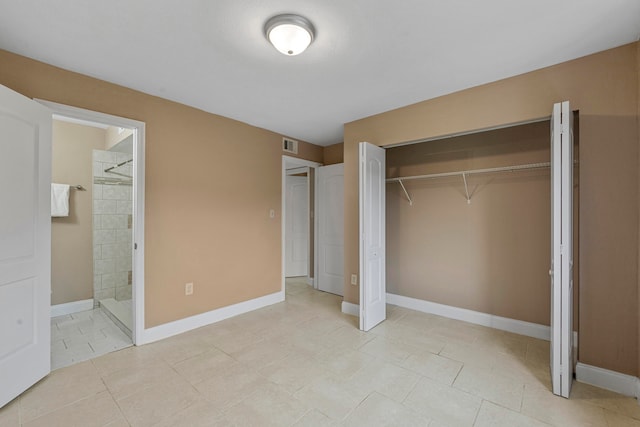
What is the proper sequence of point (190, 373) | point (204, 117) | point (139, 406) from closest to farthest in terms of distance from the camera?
point (139, 406) → point (190, 373) → point (204, 117)

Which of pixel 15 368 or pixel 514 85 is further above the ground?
pixel 514 85

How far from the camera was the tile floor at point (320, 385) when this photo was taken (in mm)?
1778

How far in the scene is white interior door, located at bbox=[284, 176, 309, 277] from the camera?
582cm

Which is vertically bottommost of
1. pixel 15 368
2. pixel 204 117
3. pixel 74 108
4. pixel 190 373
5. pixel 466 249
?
pixel 190 373

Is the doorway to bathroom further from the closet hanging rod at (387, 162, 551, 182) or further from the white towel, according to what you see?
the closet hanging rod at (387, 162, 551, 182)

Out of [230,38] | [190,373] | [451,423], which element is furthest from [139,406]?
[230,38]

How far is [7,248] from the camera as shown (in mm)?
1900

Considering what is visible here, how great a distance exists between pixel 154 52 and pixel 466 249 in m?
3.66

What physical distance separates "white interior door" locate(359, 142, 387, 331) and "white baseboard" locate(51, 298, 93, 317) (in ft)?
12.0

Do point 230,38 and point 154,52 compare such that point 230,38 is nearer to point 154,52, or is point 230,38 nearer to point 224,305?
point 154,52

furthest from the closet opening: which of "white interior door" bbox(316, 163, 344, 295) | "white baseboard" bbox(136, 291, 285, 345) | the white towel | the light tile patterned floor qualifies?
the white towel

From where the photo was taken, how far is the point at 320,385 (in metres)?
2.11

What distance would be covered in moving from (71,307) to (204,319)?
1940mm

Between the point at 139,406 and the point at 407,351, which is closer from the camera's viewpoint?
the point at 139,406
